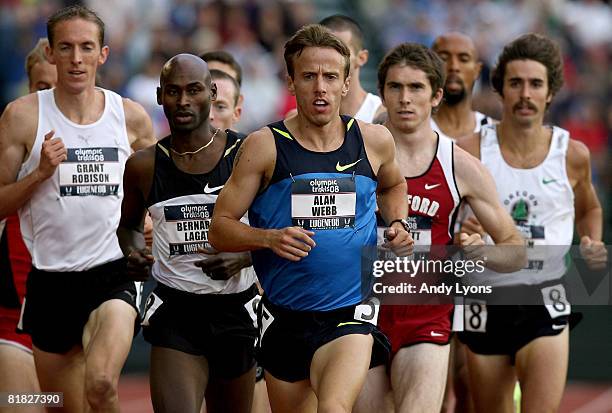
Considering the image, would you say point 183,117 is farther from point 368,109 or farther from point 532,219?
point 532,219

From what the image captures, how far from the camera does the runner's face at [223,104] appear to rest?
893cm

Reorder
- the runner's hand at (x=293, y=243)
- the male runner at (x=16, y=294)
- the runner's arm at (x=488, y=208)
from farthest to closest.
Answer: the male runner at (x=16, y=294) < the runner's arm at (x=488, y=208) < the runner's hand at (x=293, y=243)

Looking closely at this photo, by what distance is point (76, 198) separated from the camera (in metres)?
8.03

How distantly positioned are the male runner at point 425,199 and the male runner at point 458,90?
6.99ft

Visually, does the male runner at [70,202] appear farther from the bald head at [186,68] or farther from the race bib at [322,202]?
the race bib at [322,202]

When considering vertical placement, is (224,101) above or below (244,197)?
above

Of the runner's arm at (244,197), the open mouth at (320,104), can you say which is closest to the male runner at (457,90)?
the open mouth at (320,104)

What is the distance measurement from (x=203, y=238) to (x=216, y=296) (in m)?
0.37

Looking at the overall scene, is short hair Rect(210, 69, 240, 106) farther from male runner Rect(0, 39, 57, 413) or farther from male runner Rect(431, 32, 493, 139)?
male runner Rect(431, 32, 493, 139)

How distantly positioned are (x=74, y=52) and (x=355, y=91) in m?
2.52

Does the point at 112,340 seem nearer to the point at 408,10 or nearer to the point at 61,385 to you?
the point at 61,385

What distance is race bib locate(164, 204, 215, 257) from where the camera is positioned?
7.45 meters

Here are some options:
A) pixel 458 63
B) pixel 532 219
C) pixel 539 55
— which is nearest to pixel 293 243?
pixel 532 219

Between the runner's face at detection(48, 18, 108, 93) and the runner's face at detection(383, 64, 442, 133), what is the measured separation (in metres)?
1.90
